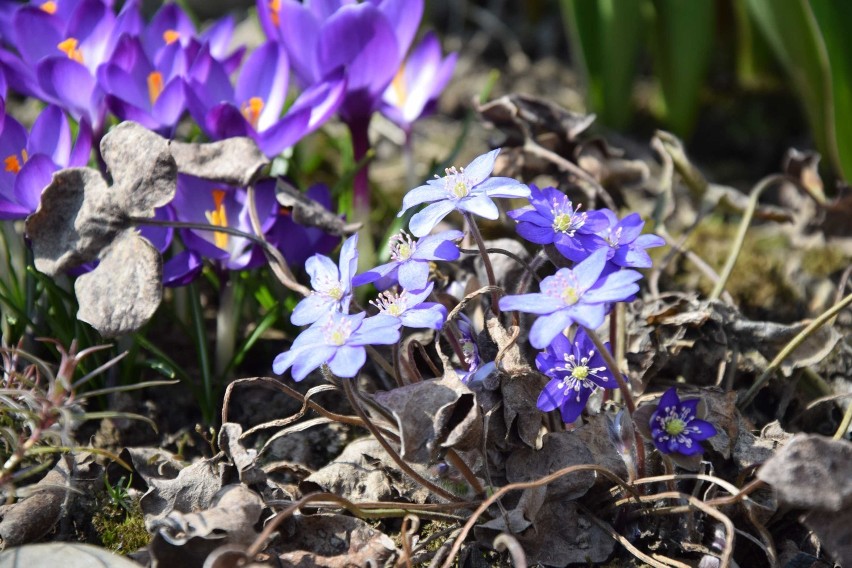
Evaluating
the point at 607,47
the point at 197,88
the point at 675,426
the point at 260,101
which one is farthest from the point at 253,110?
the point at 607,47

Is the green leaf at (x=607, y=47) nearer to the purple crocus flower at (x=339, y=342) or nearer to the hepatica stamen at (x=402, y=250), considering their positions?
the hepatica stamen at (x=402, y=250)

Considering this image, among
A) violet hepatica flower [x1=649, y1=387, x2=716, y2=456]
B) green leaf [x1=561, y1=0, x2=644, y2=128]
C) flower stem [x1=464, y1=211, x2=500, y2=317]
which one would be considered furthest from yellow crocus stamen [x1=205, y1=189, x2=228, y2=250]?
green leaf [x1=561, y1=0, x2=644, y2=128]

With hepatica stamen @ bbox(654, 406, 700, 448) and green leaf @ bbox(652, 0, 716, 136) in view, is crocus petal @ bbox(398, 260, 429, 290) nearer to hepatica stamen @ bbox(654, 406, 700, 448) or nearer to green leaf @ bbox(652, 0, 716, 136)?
hepatica stamen @ bbox(654, 406, 700, 448)

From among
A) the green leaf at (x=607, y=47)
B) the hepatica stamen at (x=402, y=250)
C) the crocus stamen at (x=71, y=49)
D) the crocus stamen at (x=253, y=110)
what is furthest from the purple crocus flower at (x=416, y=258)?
the green leaf at (x=607, y=47)

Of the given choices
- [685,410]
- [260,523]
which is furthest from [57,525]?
[685,410]

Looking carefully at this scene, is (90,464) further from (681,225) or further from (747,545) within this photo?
(681,225)

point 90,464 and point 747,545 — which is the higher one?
point 90,464
